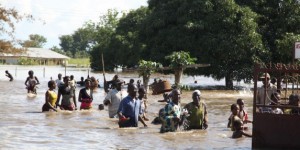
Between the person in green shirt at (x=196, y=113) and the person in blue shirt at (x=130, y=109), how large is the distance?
4.11 ft

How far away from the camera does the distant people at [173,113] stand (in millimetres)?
13562

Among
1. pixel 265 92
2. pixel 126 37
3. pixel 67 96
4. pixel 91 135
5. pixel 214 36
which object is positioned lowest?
pixel 91 135

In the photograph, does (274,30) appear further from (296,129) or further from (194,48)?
(296,129)

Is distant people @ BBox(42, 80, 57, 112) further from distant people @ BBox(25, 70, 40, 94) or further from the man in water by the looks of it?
distant people @ BBox(25, 70, 40, 94)

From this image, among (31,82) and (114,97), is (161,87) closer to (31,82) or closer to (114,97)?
(114,97)

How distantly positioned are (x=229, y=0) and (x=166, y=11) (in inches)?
200

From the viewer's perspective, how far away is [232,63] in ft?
134

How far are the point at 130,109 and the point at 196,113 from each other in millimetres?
1625

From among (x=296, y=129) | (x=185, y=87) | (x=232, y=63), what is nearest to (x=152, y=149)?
(x=296, y=129)

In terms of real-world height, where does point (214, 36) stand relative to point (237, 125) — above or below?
above

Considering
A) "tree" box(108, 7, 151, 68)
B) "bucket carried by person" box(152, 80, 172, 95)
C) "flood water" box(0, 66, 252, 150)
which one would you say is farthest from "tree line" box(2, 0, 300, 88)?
"tree" box(108, 7, 151, 68)

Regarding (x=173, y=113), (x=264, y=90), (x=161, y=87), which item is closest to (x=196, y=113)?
(x=173, y=113)

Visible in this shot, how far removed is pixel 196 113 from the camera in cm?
1399

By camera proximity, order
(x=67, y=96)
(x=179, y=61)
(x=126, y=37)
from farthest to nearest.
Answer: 1. (x=126, y=37)
2. (x=179, y=61)
3. (x=67, y=96)
